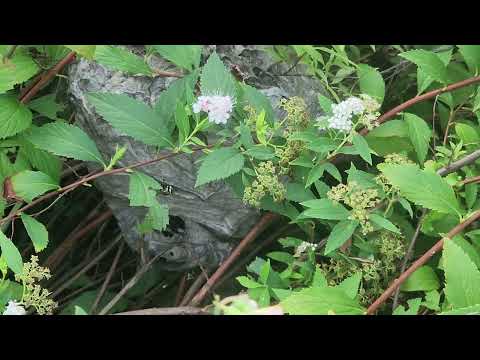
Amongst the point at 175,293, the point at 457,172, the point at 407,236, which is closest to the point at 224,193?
the point at 175,293

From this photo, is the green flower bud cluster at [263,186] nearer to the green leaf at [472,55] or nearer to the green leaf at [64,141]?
the green leaf at [64,141]

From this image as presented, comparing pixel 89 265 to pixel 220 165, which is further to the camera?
pixel 89 265

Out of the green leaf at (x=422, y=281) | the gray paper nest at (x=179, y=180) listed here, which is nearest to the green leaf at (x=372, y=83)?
the gray paper nest at (x=179, y=180)

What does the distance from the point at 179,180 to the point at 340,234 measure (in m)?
0.45

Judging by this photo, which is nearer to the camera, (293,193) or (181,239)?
(293,193)

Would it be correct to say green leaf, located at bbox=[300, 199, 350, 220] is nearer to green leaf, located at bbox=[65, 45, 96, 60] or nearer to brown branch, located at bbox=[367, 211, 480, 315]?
brown branch, located at bbox=[367, 211, 480, 315]

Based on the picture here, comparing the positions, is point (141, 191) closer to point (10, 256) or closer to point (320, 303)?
point (10, 256)

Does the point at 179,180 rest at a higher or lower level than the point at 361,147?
lower

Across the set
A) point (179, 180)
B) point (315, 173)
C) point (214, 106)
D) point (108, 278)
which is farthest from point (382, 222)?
point (108, 278)

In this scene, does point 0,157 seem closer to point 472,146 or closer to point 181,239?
point 181,239

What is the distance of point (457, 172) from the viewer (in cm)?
137

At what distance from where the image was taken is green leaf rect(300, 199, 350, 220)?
3.87ft

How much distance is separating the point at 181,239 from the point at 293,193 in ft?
A: 1.19

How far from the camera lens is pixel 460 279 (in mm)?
964
